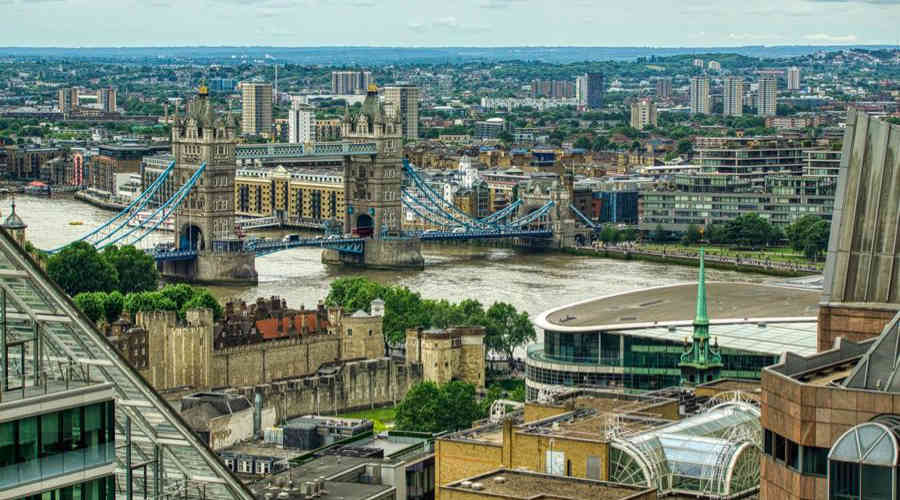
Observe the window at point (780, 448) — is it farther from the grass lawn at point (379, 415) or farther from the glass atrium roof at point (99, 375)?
the grass lawn at point (379, 415)

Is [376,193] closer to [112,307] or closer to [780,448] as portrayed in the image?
[112,307]

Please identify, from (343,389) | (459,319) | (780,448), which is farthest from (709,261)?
(780,448)

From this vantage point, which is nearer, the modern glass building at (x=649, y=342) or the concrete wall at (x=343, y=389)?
the modern glass building at (x=649, y=342)

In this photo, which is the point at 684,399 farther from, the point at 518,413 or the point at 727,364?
the point at 727,364

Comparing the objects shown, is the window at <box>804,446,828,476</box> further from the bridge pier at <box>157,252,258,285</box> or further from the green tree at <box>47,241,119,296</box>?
the bridge pier at <box>157,252,258,285</box>

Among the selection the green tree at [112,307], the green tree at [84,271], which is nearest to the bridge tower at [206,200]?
the green tree at [84,271]

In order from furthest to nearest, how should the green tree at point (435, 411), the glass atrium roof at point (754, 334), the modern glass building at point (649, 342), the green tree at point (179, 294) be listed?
the green tree at point (179, 294) → the green tree at point (435, 411) → the modern glass building at point (649, 342) → the glass atrium roof at point (754, 334)

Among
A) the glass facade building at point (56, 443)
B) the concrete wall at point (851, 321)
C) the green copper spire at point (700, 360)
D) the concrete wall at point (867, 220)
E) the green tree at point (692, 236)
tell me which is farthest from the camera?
the green tree at point (692, 236)
